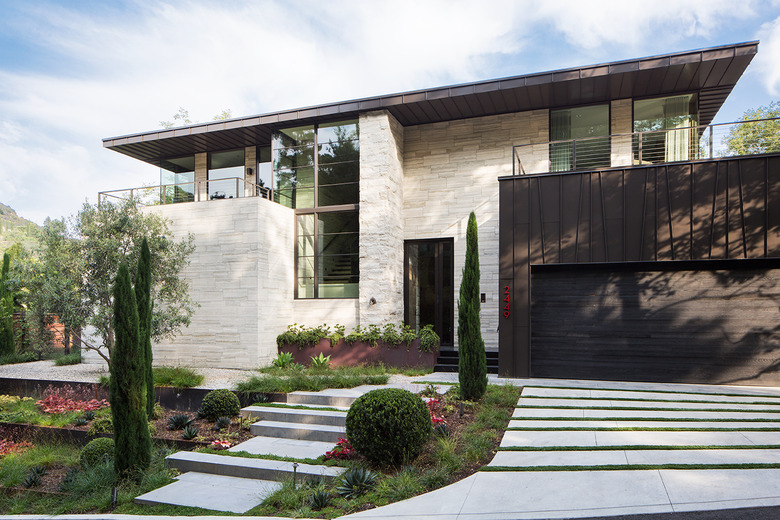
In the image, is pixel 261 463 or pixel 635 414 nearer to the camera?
pixel 261 463

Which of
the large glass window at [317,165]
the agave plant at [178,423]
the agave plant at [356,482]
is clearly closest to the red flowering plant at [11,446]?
the agave plant at [178,423]

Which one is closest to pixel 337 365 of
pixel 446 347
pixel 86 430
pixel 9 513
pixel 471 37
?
pixel 446 347

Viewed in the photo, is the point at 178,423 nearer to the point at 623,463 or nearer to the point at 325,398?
the point at 325,398

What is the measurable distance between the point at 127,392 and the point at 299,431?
2.46m

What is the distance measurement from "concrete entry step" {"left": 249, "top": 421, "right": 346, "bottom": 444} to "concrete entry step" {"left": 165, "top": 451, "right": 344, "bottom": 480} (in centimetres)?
106

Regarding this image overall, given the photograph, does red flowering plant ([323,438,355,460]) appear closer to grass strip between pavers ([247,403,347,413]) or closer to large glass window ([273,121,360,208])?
grass strip between pavers ([247,403,347,413])

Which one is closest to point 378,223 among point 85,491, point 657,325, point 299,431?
point 299,431

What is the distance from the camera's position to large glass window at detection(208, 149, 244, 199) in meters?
15.1

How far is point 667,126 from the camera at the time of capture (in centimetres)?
1158

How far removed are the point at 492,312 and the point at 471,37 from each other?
1001 centimetres

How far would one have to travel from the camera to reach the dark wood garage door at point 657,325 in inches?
355

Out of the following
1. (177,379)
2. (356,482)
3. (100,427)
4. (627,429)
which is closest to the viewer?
(356,482)

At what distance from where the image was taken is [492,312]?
40.9 feet

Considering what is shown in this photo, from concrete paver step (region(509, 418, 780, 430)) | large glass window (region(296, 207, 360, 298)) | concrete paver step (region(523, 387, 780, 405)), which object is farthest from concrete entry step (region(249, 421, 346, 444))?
large glass window (region(296, 207, 360, 298))
